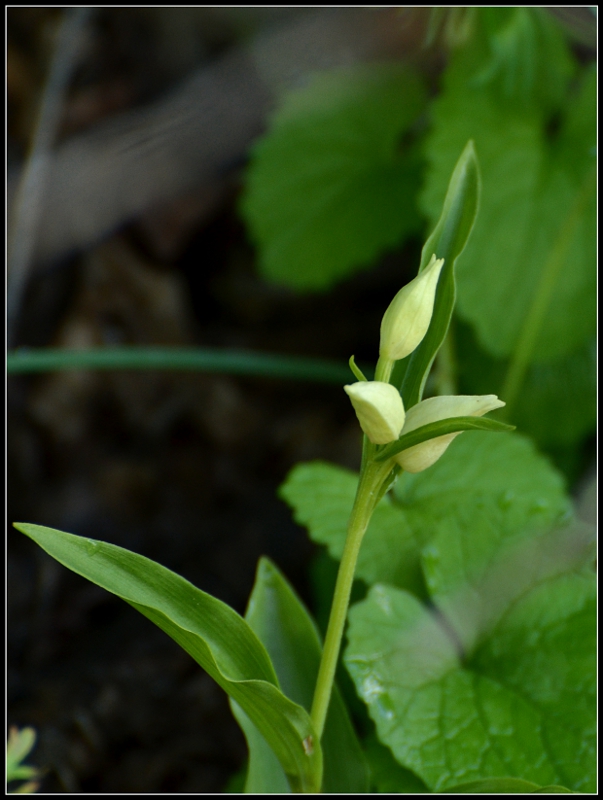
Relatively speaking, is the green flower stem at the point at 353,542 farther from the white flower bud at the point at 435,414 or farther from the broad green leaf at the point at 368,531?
the broad green leaf at the point at 368,531

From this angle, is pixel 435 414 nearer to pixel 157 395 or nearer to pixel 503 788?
pixel 503 788

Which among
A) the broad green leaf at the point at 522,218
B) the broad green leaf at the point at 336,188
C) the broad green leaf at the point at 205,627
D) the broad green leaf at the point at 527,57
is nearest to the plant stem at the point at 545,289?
the broad green leaf at the point at 522,218

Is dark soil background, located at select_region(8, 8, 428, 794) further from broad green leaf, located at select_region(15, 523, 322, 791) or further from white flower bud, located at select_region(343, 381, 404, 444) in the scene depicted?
white flower bud, located at select_region(343, 381, 404, 444)

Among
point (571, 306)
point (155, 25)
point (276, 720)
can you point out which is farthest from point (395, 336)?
point (155, 25)

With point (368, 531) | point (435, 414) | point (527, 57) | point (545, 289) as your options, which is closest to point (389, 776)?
point (368, 531)

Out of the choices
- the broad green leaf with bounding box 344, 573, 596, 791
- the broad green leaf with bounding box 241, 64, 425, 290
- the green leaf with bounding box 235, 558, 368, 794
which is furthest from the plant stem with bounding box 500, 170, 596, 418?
the green leaf with bounding box 235, 558, 368, 794

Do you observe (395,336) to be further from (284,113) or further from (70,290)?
(70,290)

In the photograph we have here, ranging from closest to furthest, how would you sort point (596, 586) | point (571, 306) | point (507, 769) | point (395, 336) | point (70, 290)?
point (395, 336)
point (507, 769)
point (596, 586)
point (571, 306)
point (70, 290)
